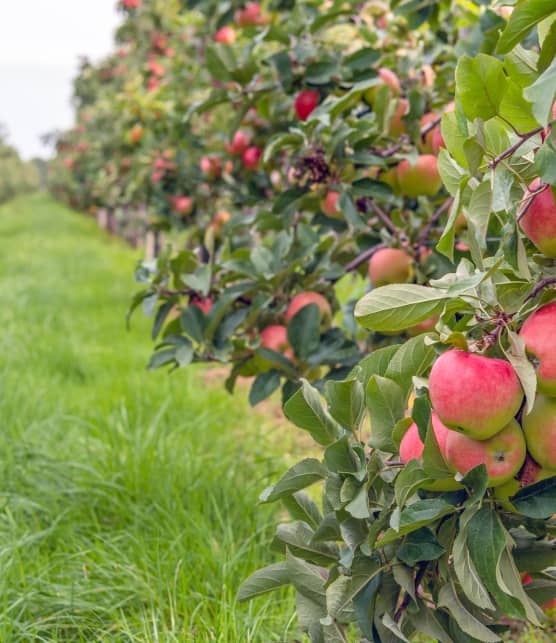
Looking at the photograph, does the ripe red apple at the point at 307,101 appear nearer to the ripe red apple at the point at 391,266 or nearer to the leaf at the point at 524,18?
the ripe red apple at the point at 391,266

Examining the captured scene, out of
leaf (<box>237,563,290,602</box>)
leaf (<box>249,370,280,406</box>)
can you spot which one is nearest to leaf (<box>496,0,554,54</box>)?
leaf (<box>237,563,290,602</box>)

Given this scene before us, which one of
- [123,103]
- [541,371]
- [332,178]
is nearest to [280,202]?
[332,178]

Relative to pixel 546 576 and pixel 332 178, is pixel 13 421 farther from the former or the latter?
pixel 546 576

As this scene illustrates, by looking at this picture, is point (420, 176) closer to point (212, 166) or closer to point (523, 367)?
point (523, 367)

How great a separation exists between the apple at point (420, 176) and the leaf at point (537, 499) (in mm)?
821

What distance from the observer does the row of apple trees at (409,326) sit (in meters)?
0.65

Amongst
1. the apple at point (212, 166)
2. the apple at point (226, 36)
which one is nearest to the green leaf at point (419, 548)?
the apple at point (212, 166)

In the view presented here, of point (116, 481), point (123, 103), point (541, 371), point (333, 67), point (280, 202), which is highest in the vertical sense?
point (123, 103)

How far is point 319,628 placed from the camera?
2.90 feet

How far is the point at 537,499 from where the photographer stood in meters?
0.70

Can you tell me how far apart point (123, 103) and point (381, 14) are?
9.88 feet

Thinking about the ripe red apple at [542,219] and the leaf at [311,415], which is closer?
the ripe red apple at [542,219]

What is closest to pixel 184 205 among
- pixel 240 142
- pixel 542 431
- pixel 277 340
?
pixel 240 142

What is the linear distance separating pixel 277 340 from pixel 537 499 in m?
0.78
